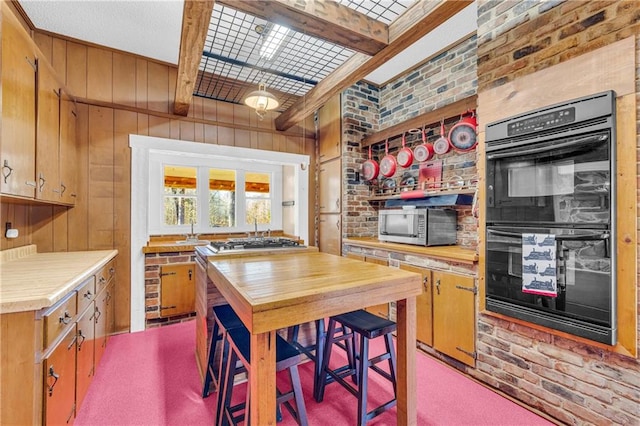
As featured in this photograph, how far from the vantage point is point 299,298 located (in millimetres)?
1118

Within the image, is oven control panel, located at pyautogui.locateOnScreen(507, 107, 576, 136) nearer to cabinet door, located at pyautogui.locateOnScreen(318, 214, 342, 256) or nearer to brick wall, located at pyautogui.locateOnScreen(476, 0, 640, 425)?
brick wall, located at pyautogui.locateOnScreen(476, 0, 640, 425)

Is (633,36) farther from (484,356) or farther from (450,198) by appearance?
(484,356)

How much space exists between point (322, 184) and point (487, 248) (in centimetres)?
266

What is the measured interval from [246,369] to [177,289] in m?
2.22

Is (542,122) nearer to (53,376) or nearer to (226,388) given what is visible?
(226,388)

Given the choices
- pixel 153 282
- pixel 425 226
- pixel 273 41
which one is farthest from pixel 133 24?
pixel 425 226

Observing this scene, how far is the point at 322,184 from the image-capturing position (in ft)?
14.3

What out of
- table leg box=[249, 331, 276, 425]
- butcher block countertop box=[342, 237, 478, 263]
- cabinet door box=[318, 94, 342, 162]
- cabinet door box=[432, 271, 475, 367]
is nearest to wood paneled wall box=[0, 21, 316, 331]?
cabinet door box=[318, 94, 342, 162]

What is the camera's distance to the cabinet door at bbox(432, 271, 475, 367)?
2260mm

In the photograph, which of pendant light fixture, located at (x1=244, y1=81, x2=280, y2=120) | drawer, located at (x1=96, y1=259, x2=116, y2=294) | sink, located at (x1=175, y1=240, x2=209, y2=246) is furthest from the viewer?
sink, located at (x1=175, y1=240, x2=209, y2=246)

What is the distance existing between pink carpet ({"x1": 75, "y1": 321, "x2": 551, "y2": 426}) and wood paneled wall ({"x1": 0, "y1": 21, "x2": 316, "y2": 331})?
3.61 feet

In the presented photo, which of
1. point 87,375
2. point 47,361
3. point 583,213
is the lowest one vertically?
point 87,375

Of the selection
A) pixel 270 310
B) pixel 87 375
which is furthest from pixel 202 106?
pixel 270 310

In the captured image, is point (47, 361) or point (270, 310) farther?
point (47, 361)
